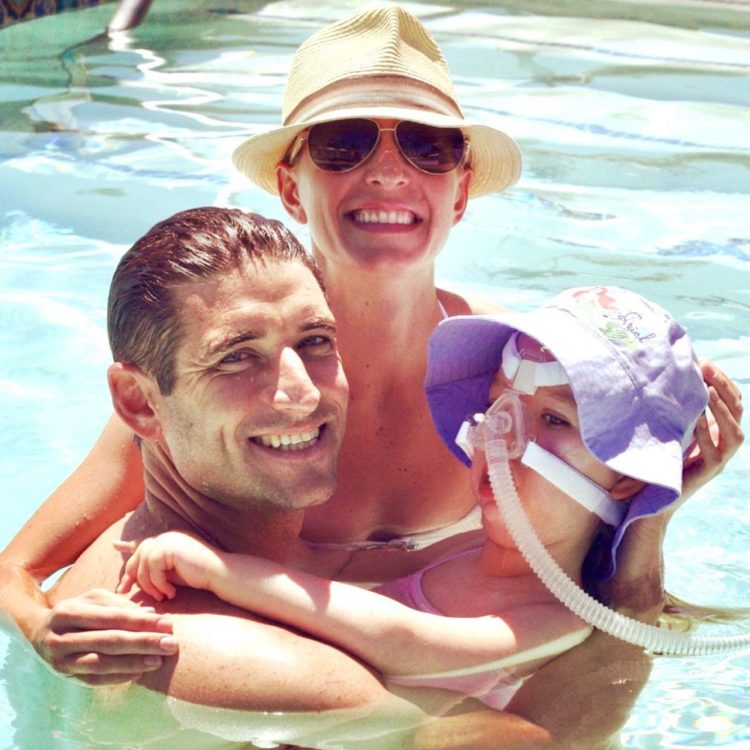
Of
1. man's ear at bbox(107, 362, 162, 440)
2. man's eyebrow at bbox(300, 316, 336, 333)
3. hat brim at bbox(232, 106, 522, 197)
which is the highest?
hat brim at bbox(232, 106, 522, 197)

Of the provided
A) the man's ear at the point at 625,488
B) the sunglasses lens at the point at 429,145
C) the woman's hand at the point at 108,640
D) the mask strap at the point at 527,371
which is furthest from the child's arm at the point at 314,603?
the sunglasses lens at the point at 429,145

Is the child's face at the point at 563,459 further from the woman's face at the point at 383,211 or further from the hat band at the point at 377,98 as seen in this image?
the hat band at the point at 377,98

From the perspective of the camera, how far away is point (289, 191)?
4.49m

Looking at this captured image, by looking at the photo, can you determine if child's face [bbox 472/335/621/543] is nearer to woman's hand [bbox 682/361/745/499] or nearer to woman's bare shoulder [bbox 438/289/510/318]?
woman's hand [bbox 682/361/745/499]

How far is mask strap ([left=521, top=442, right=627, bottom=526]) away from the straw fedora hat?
1.08m

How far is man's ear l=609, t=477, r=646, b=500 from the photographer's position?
136 inches

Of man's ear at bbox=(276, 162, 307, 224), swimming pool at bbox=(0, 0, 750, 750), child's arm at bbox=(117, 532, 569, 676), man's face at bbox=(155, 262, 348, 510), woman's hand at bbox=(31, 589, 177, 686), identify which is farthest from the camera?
swimming pool at bbox=(0, 0, 750, 750)

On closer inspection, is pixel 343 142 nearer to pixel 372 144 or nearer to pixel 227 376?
pixel 372 144

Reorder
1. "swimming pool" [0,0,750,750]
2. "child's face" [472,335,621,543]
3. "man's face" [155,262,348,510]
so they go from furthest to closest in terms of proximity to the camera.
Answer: "swimming pool" [0,0,750,750] < "child's face" [472,335,621,543] < "man's face" [155,262,348,510]

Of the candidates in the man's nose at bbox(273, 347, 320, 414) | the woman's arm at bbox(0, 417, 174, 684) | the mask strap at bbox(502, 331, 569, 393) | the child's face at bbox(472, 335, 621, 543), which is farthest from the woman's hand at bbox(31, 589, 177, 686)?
the mask strap at bbox(502, 331, 569, 393)

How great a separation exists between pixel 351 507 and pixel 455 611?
0.93 m

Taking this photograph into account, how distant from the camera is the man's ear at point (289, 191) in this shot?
4453mm

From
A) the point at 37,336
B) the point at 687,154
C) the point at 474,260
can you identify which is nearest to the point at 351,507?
the point at 37,336

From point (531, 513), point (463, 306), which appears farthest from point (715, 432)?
point (463, 306)
